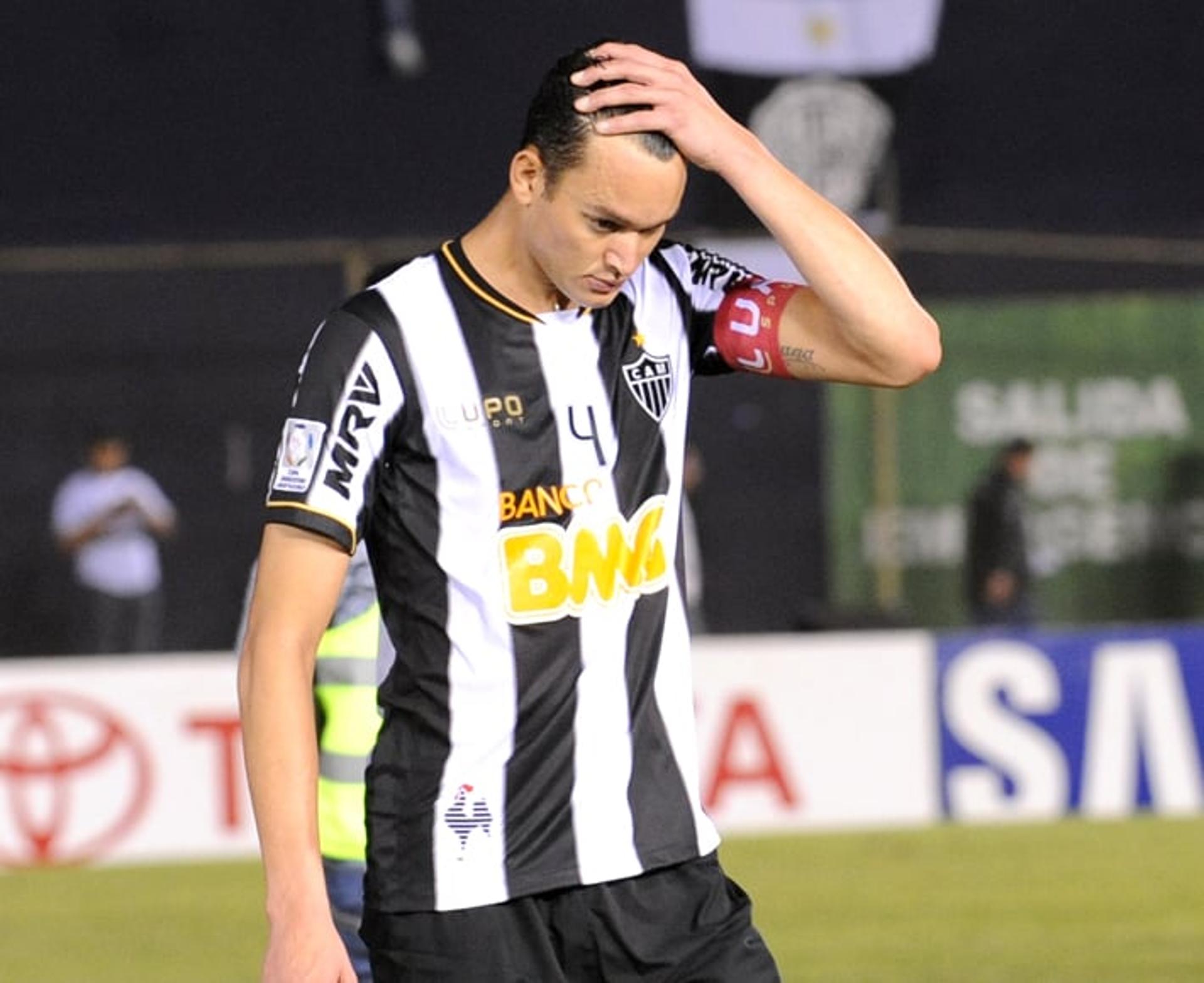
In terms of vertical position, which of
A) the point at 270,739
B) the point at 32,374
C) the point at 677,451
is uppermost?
the point at 32,374

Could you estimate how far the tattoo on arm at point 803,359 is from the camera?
361 cm

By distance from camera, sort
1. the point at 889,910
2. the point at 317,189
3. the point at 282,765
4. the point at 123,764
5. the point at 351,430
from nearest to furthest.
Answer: the point at 282,765
the point at 351,430
the point at 889,910
the point at 123,764
the point at 317,189

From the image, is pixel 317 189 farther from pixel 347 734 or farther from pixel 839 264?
pixel 839 264

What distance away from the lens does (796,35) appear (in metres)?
17.6

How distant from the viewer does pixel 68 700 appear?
35.3 feet

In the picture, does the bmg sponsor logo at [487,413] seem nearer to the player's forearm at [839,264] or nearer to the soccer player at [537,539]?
the soccer player at [537,539]

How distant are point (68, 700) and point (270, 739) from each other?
25.4 feet

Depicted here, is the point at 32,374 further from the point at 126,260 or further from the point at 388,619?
the point at 388,619

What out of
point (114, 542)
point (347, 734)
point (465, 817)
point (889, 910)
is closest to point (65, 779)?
point (889, 910)

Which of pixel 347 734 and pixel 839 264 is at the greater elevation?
pixel 839 264

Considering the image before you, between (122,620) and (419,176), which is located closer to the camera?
(122,620)

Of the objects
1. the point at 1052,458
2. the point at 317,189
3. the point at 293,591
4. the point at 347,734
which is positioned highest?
the point at 317,189

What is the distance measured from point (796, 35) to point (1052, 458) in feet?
11.0

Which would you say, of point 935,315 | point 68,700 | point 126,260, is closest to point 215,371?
point 126,260
